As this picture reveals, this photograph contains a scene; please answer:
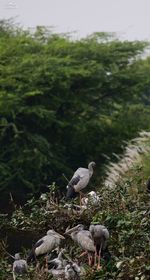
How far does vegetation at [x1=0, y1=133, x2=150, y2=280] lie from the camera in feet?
21.2

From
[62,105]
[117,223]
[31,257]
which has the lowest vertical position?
[62,105]

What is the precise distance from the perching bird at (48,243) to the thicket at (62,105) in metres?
9.47

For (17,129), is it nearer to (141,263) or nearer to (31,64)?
(31,64)

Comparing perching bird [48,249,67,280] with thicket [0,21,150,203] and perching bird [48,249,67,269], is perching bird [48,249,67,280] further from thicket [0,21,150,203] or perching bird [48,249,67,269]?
thicket [0,21,150,203]

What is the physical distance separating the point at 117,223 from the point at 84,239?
28 cm

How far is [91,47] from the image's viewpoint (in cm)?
1986

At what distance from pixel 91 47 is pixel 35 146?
2.98m

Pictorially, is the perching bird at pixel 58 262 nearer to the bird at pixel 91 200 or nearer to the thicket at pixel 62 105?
the bird at pixel 91 200

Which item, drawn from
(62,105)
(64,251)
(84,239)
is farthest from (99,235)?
(62,105)

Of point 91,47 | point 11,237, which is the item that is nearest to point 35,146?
point 91,47

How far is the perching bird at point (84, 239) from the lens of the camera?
7012mm

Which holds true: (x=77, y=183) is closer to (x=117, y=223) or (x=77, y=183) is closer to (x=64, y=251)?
(x=64, y=251)

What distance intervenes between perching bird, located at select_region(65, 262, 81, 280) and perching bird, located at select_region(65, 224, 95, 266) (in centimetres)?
23

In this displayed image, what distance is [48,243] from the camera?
7242mm
